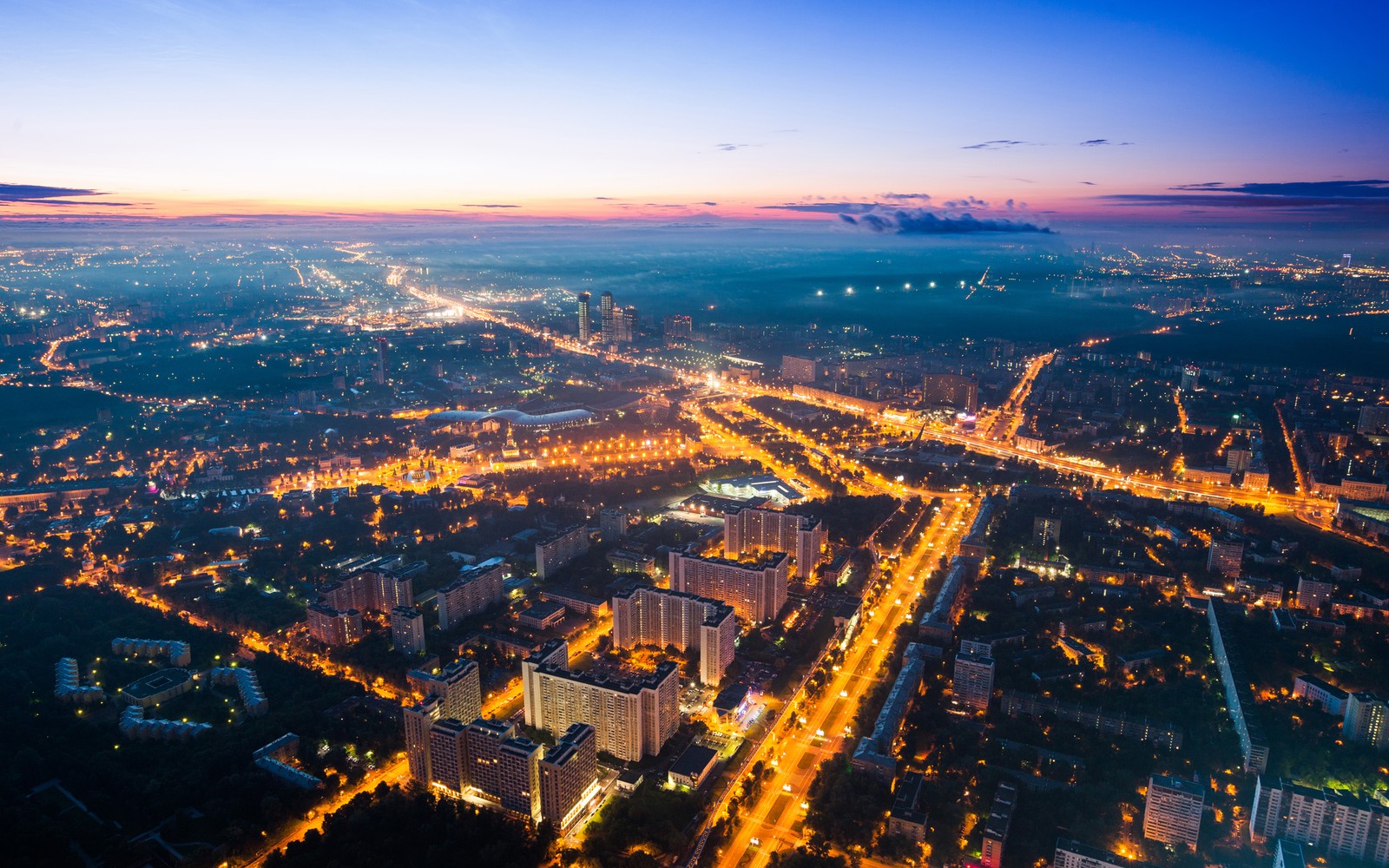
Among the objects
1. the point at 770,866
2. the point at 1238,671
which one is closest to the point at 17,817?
the point at 770,866

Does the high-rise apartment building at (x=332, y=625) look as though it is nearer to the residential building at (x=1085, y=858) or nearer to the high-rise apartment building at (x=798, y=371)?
the residential building at (x=1085, y=858)

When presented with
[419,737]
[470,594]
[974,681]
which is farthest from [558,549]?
[974,681]

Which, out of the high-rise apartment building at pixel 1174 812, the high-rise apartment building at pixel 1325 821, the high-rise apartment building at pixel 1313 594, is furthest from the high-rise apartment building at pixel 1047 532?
the high-rise apartment building at pixel 1174 812

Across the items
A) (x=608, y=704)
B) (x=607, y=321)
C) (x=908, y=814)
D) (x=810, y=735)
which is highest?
(x=607, y=321)

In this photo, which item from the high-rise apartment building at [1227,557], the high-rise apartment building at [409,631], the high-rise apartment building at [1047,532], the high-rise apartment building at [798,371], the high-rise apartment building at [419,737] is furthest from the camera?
the high-rise apartment building at [798,371]

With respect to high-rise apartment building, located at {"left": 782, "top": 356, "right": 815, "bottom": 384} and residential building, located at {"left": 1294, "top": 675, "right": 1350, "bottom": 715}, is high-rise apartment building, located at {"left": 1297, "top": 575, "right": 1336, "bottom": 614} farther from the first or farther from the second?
high-rise apartment building, located at {"left": 782, "top": 356, "right": 815, "bottom": 384}

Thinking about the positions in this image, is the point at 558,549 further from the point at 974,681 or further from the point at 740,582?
the point at 974,681

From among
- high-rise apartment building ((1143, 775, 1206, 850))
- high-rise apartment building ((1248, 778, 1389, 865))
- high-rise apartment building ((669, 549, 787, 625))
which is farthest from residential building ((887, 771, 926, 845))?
high-rise apartment building ((669, 549, 787, 625))
